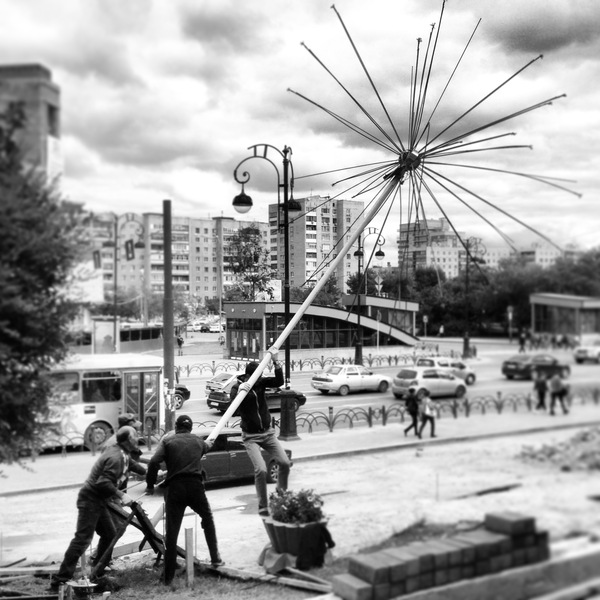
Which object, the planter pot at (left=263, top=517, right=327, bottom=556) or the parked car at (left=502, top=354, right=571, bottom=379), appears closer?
the parked car at (left=502, top=354, right=571, bottom=379)

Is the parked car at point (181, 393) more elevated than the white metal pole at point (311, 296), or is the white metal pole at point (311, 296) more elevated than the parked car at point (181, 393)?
the white metal pole at point (311, 296)

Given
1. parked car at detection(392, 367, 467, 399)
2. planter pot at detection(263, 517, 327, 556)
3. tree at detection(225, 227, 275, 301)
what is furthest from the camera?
tree at detection(225, 227, 275, 301)

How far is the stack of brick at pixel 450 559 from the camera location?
448cm

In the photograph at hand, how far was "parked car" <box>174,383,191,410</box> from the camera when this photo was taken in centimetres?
769

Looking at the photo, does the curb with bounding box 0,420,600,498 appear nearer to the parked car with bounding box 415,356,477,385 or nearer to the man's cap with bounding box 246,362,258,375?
the parked car with bounding box 415,356,477,385

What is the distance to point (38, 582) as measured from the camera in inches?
250

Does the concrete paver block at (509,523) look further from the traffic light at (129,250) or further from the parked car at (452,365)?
the traffic light at (129,250)

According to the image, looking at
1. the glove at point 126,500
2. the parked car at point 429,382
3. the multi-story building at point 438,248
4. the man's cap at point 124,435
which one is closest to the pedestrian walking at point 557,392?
the parked car at point 429,382

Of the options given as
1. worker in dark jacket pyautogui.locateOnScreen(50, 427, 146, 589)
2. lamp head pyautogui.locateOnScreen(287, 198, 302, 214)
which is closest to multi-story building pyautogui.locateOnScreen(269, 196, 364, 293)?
lamp head pyautogui.locateOnScreen(287, 198, 302, 214)

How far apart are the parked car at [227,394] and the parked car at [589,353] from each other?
2.94 meters

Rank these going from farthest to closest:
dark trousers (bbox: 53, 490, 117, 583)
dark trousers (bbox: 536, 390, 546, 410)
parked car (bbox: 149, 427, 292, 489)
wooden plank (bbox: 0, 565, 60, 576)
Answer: parked car (bbox: 149, 427, 292, 489)
wooden plank (bbox: 0, 565, 60, 576)
dark trousers (bbox: 53, 490, 117, 583)
dark trousers (bbox: 536, 390, 546, 410)

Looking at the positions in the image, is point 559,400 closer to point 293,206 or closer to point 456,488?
point 456,488

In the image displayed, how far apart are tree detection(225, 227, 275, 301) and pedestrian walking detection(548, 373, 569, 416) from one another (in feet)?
9.92

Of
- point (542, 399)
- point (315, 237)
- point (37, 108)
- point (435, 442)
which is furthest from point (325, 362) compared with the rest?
point (37, 108)
